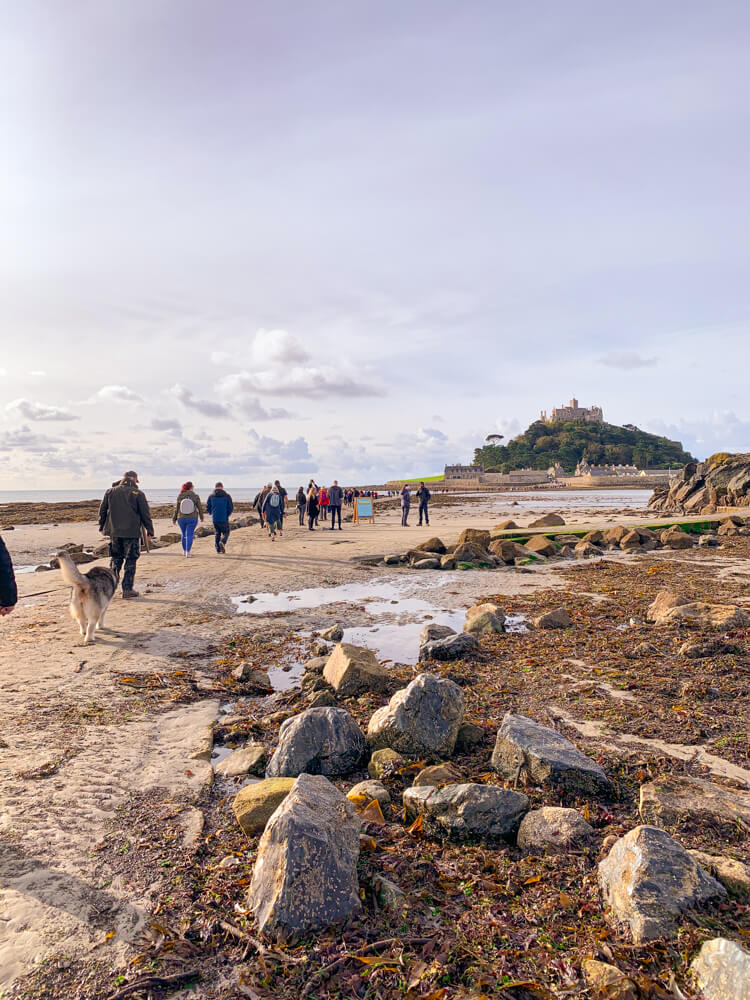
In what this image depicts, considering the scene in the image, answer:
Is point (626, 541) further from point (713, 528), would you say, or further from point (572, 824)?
point (572, 824)

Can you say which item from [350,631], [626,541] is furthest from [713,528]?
[350,631]

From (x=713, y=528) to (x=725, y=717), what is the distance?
19395 mm

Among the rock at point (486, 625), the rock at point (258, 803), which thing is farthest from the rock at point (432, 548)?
the rock at point (258, 803)

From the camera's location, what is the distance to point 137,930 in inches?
111

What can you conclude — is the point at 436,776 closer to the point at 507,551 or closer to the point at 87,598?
the point at 87,598

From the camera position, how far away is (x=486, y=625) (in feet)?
28.1

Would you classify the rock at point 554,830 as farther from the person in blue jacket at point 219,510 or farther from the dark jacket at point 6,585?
the person in blue jacket at point 219,510

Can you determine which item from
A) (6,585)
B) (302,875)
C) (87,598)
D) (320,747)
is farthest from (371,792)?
(87,598)

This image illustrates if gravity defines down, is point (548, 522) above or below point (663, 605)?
above

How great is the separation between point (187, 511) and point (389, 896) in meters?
14.0

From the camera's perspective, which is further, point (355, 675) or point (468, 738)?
point (355, 675)

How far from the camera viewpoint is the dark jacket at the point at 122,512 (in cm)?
1062

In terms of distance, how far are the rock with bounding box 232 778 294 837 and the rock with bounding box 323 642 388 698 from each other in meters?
2.17

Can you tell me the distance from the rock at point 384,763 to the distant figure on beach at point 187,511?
11.8 metres
